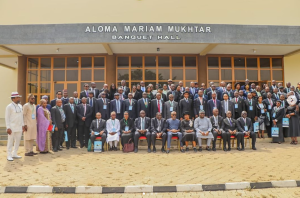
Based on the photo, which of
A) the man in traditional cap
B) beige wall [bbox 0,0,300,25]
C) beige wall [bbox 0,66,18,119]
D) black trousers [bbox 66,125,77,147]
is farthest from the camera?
beige wall [bbox 0,66,18,119]

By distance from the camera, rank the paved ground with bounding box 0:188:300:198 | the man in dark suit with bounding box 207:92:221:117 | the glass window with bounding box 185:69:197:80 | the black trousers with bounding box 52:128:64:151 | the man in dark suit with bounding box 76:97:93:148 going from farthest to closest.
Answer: the glass window with bounding box 185:69:197:80, the man in dark suit with bounding box 207:92:221:117, the man in dark suit with bounding box 76:97:93:148, the black trousers with bounding box 52:128:64:151, the paved ground with bounding box 0:188:300:198

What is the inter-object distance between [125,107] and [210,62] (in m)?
8.02

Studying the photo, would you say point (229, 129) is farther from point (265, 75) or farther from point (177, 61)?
point (265, 75)

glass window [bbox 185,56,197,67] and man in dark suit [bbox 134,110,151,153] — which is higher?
glass window [bbox 185,56,197,67]

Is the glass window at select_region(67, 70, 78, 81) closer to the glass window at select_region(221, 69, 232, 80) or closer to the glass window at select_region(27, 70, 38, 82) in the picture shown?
the glass window at select_region(27, 70, 38, 82)

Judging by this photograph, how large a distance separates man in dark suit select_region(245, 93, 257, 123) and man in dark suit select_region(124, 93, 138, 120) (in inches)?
185

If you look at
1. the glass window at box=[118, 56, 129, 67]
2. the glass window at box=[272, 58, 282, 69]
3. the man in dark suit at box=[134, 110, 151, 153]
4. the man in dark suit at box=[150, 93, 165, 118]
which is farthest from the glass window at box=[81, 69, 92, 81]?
the glass window at box=[272, 58, 282, 69]

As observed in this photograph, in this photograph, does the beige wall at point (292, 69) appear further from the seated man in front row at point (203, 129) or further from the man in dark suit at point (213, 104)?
the seated man in front row at point (203, 129)

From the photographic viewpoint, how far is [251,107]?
10578mm

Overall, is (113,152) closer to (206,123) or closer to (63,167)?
(63,167)

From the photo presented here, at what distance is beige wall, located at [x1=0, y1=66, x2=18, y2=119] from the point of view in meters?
18.4

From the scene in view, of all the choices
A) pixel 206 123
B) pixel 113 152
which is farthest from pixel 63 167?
pixel 206 123

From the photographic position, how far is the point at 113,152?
892cm

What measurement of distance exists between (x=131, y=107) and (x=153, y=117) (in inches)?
38.1
